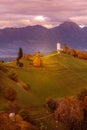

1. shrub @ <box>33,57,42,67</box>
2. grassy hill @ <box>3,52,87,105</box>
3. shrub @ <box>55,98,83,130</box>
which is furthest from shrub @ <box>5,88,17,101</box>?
shrub @ <box>33,57,42,67</box>

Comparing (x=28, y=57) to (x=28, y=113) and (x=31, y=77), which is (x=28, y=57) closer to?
Result: (x=31, y=77)

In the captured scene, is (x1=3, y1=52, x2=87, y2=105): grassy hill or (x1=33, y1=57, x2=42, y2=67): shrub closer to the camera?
(x1=3, y1=52, x2=87, y2=105): grassy hill

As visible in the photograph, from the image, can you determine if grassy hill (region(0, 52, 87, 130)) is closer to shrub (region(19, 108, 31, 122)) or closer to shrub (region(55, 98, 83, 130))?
shrub (region(55, 98, 83, 130))

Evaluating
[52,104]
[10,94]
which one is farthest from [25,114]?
[52,104]

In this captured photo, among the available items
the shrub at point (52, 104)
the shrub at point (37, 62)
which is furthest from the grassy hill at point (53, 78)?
the shrub at point (52, 104)

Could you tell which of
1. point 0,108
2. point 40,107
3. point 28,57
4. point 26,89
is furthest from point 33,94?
point 28,57

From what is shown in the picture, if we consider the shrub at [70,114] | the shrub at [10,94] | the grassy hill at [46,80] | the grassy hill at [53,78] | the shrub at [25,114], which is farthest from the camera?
the grassy hill at [53,78]

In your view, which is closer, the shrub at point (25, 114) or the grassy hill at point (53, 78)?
the shrub at point (25, 114)

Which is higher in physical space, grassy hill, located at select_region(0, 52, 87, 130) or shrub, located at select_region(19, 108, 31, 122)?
grassy hill, located at select_region(0, 52, 87, 130)

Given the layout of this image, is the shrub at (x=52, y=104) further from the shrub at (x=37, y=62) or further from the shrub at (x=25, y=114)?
the shrub at (x=37, y=62)

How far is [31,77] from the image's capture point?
11869 centimetres

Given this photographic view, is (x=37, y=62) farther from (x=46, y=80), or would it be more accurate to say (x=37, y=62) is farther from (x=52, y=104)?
(x=52, y=104)

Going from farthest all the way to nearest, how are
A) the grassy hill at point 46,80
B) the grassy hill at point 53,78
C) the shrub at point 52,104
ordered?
the grassy hill at point 53,78, the grassy hill at point 46,80, the shrub at point 52,104

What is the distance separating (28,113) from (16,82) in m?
23.6
